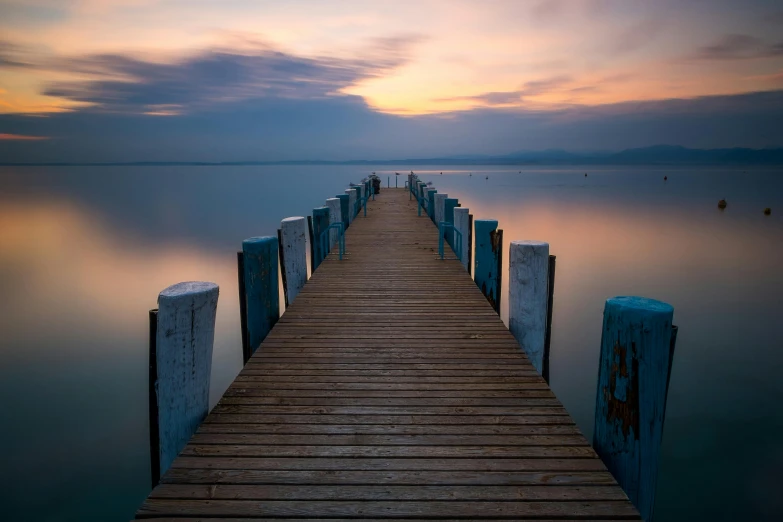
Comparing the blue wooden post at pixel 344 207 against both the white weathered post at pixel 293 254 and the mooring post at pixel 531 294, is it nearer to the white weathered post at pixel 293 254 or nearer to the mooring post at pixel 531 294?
the white weathered post at pixel 293 254

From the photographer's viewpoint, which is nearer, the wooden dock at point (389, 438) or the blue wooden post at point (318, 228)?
the wooden dock at point (389, 438)

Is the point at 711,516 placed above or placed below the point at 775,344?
below

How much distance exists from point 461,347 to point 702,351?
9.56 meters

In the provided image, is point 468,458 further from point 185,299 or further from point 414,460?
point 185,299

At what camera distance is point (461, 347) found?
478cm

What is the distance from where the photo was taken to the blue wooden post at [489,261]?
7.05m

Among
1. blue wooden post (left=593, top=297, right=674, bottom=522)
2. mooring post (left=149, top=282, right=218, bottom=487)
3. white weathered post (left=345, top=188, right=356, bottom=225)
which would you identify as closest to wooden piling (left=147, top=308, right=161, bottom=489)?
mooring post (left=149, top=282, right=218, bottom=487)

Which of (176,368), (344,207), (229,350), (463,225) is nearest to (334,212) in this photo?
(344,207)

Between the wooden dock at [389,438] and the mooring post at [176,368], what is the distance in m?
0.19

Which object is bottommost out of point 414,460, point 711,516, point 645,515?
point 711,516

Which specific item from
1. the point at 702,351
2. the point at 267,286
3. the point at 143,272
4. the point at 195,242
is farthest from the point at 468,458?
the point at 195,242

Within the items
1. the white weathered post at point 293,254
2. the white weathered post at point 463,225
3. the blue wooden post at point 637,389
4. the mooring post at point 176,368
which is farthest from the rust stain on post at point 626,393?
the white weathered post at point 463,225

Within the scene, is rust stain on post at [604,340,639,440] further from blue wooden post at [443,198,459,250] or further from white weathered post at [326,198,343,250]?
white weathered post at [326,198,343,250]

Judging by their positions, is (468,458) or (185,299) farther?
(185,299)
